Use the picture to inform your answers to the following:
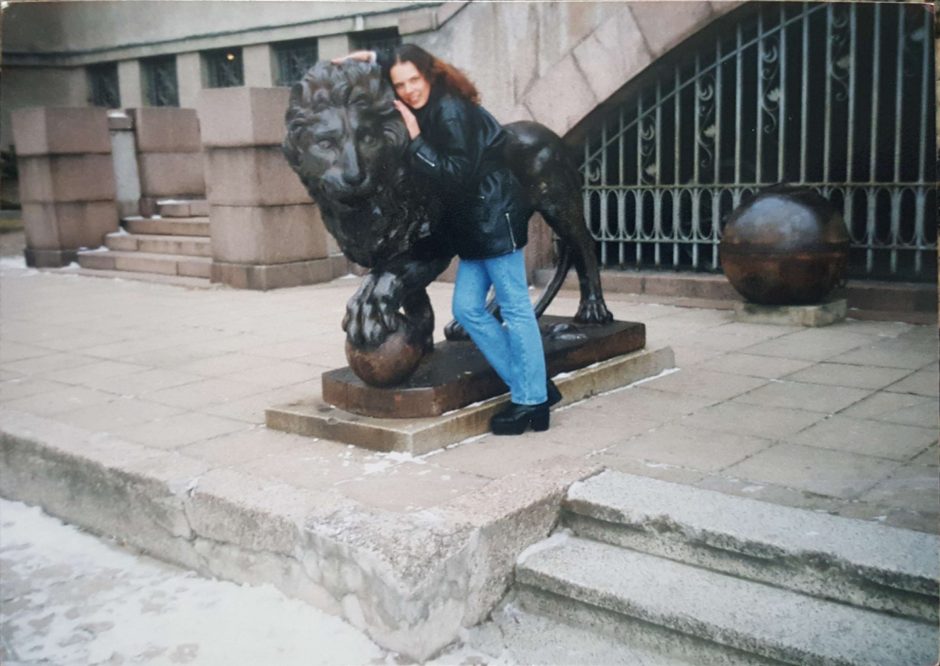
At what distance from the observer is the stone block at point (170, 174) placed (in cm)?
1512

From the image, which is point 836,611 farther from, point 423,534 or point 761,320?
point 761,320

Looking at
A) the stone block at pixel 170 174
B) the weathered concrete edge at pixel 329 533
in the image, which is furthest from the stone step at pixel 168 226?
the weathered concrete edge at pixel 329 533

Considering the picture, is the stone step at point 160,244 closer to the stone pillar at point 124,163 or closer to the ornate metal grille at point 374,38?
the stone pillar at point 124,163

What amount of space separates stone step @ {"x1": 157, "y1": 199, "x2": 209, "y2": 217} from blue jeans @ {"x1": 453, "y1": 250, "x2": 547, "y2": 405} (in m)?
9.90

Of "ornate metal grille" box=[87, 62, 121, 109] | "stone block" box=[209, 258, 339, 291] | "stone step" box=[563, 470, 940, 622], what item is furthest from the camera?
"ornate metal grille" box=[87, 62, 121, 109]

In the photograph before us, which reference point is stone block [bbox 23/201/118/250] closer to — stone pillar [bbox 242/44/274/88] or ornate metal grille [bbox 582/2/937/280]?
stone pillar [bbox 242/44/274/88]

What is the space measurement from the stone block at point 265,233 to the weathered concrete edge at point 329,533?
6303 millimetres

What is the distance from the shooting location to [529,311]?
525cm

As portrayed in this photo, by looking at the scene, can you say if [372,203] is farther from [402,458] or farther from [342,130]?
[402,458]

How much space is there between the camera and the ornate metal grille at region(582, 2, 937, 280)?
8953 millimetres

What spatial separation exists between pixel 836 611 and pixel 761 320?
203 inches

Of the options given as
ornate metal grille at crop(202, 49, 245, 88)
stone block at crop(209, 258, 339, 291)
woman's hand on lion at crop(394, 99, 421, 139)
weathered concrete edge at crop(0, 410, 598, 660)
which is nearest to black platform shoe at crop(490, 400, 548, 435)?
weathered concrete edge at crop(0, 410, 598, 660)

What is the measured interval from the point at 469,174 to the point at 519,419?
4.31 ft

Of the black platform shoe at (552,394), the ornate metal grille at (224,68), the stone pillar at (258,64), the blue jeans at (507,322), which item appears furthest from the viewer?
the ornate metal grille at (224,68)
